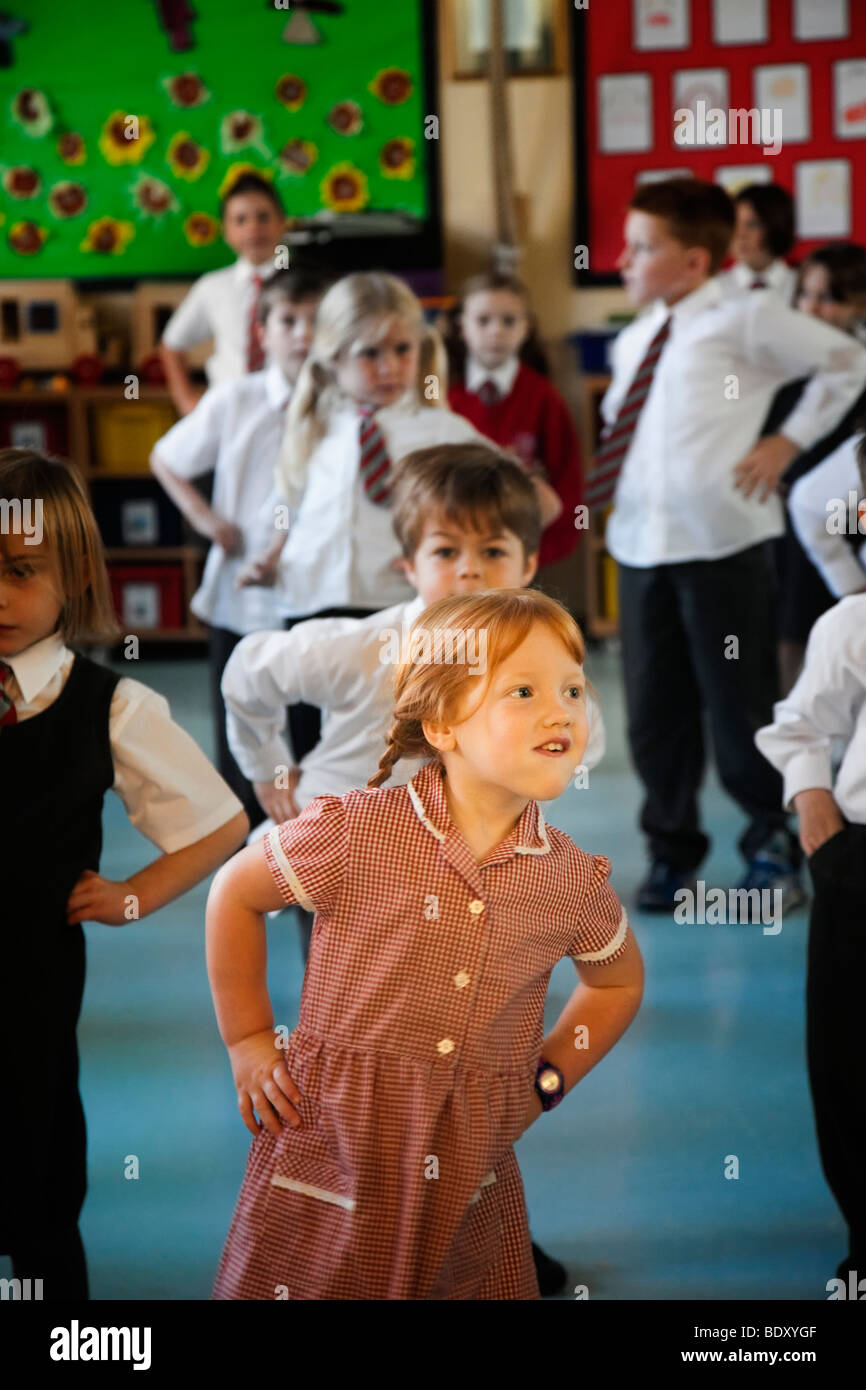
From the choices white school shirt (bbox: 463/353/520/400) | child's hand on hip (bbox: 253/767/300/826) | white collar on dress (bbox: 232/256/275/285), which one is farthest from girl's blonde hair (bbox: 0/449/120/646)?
white collar on dress (bbox: 232/256/275/285)

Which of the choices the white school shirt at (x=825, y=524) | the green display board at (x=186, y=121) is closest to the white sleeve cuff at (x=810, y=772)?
the white school shirt at (x=825, y=524)

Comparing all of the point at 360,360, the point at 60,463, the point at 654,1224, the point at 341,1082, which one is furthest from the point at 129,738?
the point at 360,360

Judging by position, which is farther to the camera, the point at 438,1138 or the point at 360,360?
the point at 360,360

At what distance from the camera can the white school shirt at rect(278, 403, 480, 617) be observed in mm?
2514

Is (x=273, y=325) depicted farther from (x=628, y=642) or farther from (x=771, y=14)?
(x=771, y=14)

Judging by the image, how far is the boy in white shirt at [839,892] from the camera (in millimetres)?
1659

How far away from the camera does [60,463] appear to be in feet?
5.11

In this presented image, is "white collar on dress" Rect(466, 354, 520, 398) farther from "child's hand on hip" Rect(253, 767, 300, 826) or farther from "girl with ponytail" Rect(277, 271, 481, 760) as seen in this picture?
"child's hand on hip" Rect(253, 767, 300, 826)

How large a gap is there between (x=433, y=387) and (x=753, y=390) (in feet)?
Answer: 2.44

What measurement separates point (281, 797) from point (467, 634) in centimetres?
83

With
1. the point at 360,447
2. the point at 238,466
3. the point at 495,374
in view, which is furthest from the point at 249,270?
the point at 360,447

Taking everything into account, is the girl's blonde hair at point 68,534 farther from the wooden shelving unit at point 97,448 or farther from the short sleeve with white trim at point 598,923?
the wooden shelving unit at point 97,448

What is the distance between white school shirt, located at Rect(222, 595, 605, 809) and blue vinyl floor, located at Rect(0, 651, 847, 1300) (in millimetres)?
536

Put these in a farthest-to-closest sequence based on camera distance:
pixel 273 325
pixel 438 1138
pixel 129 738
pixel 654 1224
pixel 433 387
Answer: pixel 273 325, pixel 433 387, pixel 654 1224, pixel 129 738, pixel 438 1138
